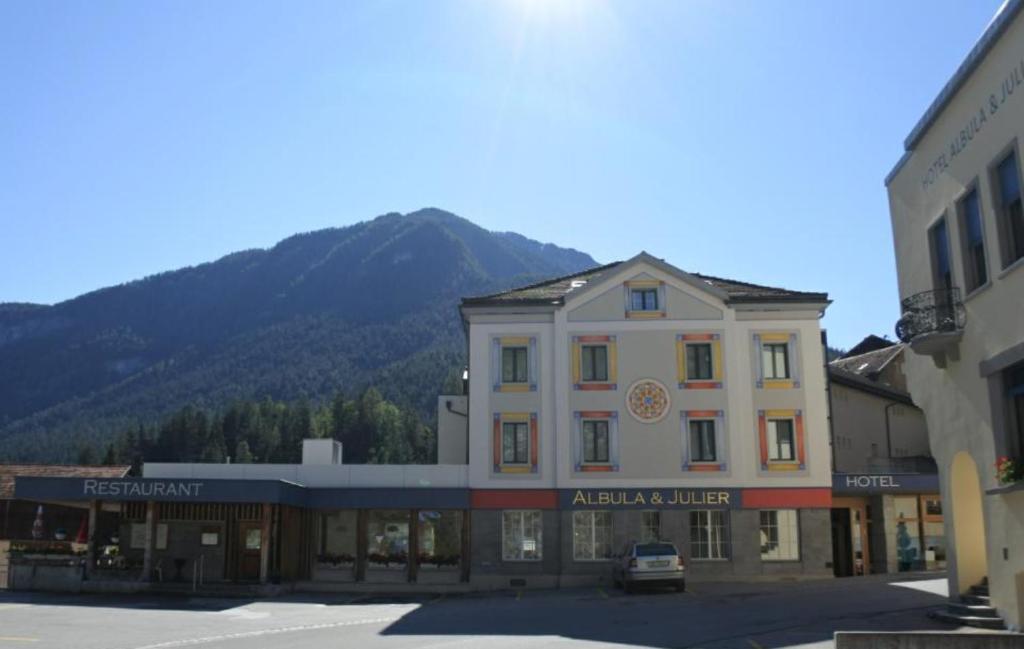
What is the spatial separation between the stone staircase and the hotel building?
16.2 meters

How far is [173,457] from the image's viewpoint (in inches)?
4934

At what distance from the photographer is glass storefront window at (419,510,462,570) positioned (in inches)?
1492

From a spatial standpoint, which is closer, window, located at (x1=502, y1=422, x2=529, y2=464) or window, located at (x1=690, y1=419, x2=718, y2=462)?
window, located at (x1=690, y1=419, x2=718, y2=462)

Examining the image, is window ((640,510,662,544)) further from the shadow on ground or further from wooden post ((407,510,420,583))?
wooden post ((407,510,420,583))

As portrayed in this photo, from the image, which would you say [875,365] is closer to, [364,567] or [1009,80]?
[364,567]

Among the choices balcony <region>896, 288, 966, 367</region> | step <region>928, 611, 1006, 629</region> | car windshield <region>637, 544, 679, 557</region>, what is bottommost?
step <region>928, 611, 1006, 629</region>

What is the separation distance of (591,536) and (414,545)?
666cm

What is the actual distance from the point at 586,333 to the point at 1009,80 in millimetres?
22476

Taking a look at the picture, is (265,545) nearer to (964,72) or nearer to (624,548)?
(624,548)

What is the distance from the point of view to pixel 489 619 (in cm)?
2419

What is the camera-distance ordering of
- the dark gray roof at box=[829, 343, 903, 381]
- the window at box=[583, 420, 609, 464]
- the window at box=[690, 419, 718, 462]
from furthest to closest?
the dark gray roof at box=[829, 343, 903, 381] → the window at box=[583, 420, 609, 464] → the window at box=[690, 419, 718, 462]

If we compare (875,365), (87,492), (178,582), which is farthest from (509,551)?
(875,365)

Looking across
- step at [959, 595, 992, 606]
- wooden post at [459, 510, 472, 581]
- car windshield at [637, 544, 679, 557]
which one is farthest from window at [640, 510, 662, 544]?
step at [959, 595, 992, 606]

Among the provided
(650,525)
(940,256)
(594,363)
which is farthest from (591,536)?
(940,256)
